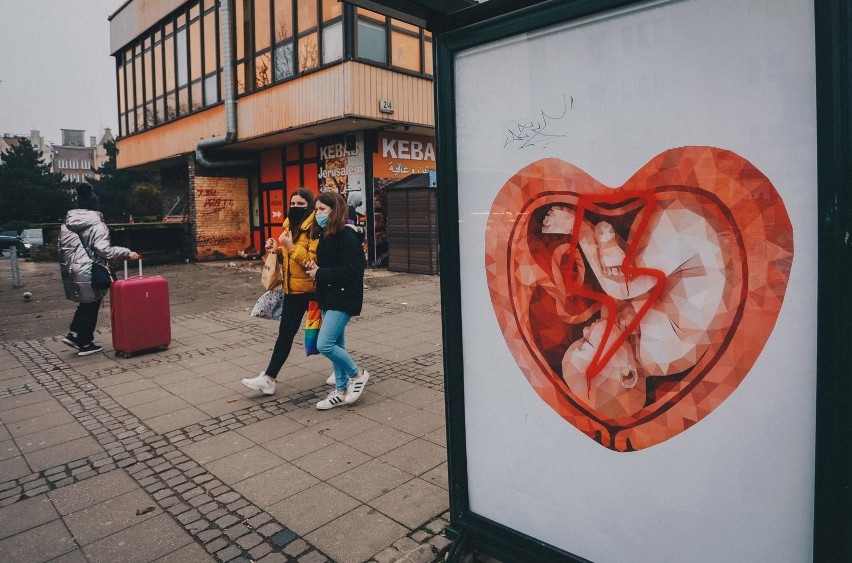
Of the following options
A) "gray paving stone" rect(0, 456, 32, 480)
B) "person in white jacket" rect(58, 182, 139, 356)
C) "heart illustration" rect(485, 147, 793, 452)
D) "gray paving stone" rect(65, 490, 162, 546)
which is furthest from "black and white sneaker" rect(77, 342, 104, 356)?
"heart illustration" rect(485, 147, 793, 452)

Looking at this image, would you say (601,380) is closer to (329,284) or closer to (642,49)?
(642,49)

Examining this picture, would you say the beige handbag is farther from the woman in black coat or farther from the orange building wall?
the orange building wall

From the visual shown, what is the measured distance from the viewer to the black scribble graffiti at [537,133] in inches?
86.4

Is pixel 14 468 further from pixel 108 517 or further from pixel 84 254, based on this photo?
pixel 84 254

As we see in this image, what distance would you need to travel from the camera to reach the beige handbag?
5.36 meters

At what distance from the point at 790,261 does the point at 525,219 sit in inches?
37.1

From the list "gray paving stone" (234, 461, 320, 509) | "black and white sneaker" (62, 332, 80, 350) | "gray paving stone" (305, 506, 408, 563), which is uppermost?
"black and white sneaker" (62, 332, 80, 350)

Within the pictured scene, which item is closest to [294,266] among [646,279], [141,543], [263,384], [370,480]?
[263,384]

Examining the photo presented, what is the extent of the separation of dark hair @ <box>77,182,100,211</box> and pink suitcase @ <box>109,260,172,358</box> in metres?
0.95

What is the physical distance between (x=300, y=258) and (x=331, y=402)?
1.28 meters

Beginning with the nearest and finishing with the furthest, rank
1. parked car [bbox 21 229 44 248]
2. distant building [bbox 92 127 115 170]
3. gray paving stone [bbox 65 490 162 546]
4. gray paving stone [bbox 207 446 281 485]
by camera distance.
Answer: gray paving stone [bbox 65 490 162 546]
gray paving stone [bbox 207 446 281 485]
parked car [bbox 21 229 44 248]
distant building [bbox 92 127 115 170]

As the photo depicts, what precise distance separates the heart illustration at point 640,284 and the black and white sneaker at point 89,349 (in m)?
6.57

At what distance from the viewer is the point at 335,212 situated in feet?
15.7

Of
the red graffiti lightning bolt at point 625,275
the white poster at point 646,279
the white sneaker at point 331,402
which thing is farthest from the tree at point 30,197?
the red graffiti lightning bolt at point 625,275
